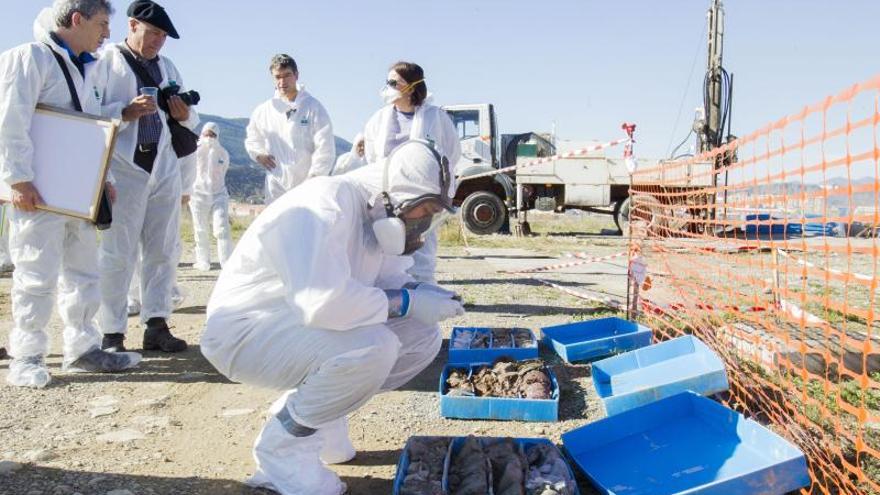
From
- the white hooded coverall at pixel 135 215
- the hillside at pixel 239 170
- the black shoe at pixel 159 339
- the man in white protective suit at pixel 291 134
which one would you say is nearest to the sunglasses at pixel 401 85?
the man in white protective suit at pixel 291 134

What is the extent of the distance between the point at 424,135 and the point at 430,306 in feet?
7.84

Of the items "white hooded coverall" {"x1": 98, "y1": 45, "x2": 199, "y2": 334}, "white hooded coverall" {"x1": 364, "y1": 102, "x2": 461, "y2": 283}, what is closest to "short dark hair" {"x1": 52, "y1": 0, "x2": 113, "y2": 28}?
"white hooded coverall" {"x1": 98, "y1": 45, "x2": 199, "y2": 334}

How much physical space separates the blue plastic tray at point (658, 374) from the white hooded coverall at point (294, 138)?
2688 millimetres

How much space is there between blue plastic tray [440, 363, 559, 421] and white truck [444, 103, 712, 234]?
11.5 metres

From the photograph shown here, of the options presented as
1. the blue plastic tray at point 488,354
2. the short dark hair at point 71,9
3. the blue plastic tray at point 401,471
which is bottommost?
the blue plastic tray at point 401,471

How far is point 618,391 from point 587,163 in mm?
11985

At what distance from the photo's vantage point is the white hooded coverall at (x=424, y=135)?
16.1ft

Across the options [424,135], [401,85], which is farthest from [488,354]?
[401,85]

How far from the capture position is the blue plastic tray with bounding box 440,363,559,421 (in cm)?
336

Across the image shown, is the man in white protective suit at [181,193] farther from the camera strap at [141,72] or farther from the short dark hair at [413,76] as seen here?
the short dark hair at [413,76]

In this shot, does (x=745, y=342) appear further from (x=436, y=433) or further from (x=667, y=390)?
(x=436, y=433)

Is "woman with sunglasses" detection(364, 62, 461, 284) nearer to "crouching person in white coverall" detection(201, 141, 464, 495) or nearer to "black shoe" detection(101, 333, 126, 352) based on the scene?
"black shoe" detection(101, 333, 126, 352)

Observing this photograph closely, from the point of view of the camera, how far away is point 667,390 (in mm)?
3330

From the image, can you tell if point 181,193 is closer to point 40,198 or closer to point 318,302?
point 40,198
